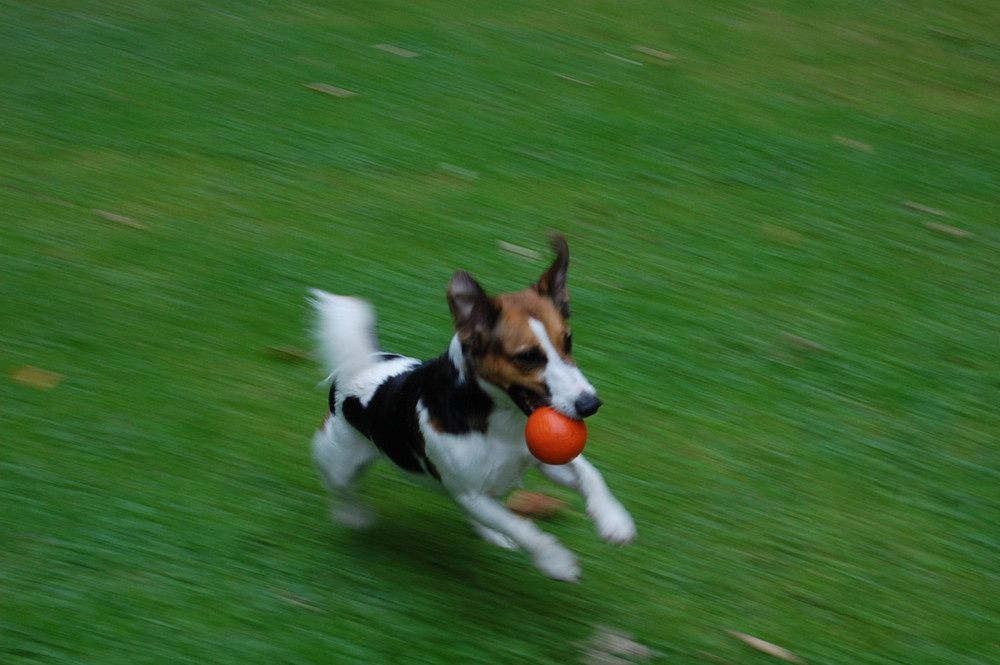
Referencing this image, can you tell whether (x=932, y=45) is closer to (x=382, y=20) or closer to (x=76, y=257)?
(x=382, y=20)

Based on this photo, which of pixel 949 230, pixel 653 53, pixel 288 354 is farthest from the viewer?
pixel 653 53

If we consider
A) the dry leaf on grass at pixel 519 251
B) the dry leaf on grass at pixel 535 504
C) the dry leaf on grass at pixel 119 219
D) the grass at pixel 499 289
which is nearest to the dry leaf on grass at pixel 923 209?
the grass at pixel 499 289

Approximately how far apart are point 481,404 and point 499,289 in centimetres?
255

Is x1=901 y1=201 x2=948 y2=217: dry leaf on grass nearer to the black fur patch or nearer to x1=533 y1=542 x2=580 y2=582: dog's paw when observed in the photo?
the black fur patch

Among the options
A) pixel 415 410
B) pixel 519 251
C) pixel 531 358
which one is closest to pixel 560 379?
pixel 531 358

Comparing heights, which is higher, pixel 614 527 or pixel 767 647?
pixel 614 527

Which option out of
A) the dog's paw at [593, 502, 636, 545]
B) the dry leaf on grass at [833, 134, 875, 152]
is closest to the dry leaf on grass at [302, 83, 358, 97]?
the dry leaf on grass at [833, 134, 875, 152]

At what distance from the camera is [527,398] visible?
13.9 ft

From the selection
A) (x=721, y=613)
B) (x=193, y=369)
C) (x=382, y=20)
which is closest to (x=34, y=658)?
(x=193, y=369)

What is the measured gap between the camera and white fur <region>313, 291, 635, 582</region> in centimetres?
432

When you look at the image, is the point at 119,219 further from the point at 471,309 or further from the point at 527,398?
the point at 527,398

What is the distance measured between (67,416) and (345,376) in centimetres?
149

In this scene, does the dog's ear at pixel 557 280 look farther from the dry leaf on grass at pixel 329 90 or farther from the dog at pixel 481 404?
the dry leaf on grass at pixel 329 90

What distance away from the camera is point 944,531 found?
5086 mm
